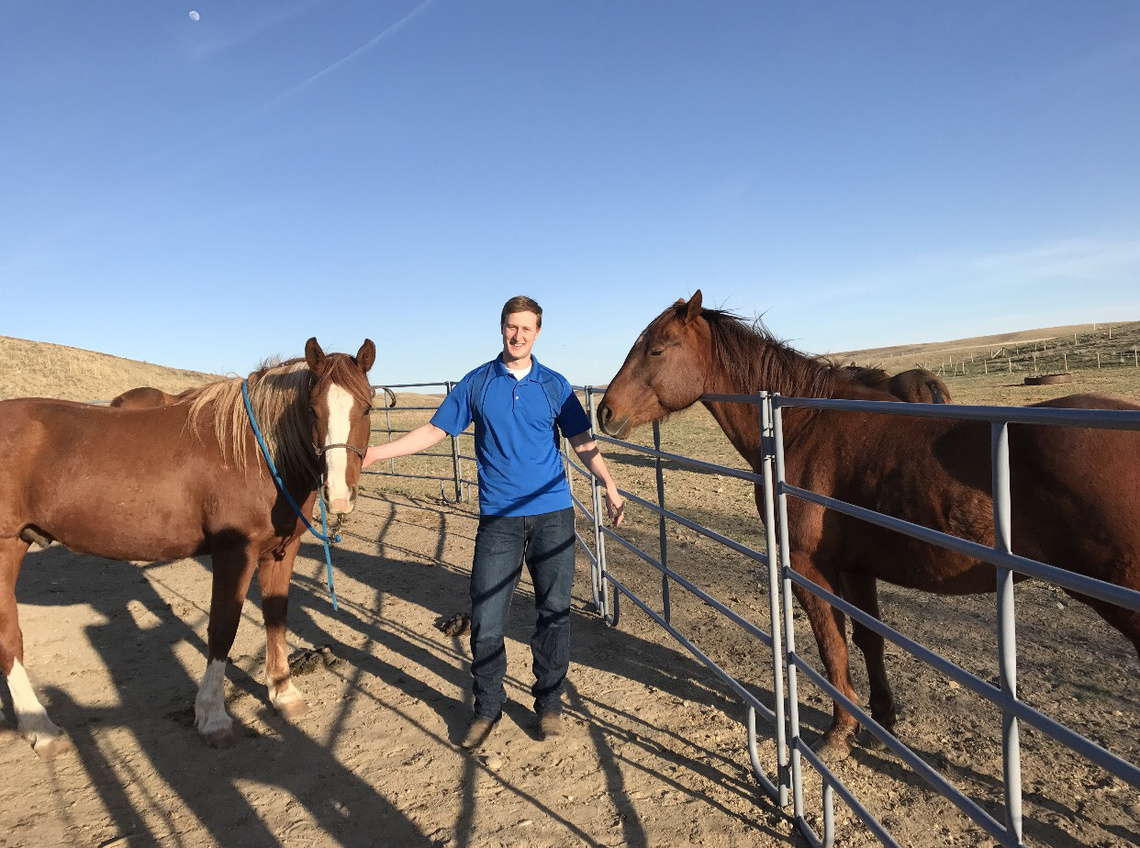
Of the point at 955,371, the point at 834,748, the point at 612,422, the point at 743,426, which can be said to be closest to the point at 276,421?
the point at 612,422

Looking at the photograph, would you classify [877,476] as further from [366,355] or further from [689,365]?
[366,355]

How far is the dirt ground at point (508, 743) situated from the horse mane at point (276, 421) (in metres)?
1.39

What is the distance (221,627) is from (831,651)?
9.67 ft

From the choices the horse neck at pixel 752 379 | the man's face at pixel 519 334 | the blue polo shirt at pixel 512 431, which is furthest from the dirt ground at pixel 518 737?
the man's face at pixel 519 334

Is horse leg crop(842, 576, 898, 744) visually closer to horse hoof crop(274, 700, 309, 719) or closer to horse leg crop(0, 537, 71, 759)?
horse hoof crop(274, 700, 309, 719)

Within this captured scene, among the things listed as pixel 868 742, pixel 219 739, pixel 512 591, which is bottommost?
pixel 868 742

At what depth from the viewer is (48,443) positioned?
11.2ft

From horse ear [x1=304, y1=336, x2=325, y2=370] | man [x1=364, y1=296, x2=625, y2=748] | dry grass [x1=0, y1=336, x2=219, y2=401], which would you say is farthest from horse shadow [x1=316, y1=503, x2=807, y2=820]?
dry grass [x1=0, y1=336, x2=219, y2=401]

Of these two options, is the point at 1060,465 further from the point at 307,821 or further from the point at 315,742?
the point at 315,742

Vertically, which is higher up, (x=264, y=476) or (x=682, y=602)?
(x=264, y=476)

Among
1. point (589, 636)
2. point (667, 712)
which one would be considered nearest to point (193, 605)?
point (589, 636)

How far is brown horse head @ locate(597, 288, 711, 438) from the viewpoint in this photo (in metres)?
3.23

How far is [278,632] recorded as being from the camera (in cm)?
371

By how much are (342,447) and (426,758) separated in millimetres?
1489
